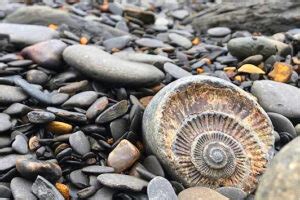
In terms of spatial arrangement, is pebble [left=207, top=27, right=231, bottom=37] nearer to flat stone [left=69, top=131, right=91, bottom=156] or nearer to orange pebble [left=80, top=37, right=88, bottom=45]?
orange pebble [left=80, top=37, right=88, bottom=45]

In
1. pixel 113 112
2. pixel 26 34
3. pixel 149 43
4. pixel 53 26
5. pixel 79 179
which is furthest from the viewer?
pixel 53 26

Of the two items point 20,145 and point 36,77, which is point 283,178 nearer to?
point 20,145

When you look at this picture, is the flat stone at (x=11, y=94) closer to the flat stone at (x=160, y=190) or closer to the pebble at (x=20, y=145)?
the pebble at (x=20, y=145)

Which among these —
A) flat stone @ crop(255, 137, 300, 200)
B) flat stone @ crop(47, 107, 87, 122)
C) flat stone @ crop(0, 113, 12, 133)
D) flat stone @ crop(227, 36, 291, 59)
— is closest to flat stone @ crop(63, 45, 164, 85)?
flat stone @ crop(47, 107, 87, 122)

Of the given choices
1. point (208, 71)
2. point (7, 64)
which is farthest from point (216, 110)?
point (7, 64)

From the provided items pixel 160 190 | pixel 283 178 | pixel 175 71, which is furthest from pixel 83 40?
pixel 283 178

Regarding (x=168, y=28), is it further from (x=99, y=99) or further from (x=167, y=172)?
(x=167, y=172)
